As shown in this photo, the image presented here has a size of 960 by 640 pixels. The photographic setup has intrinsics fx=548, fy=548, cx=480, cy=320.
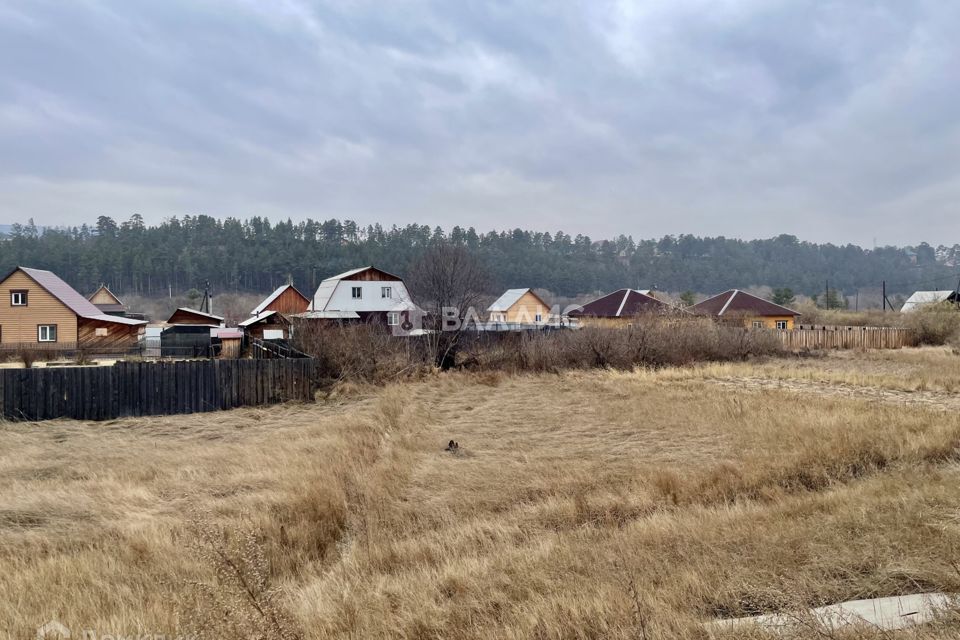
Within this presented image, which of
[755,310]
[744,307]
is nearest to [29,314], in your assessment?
[744,307]

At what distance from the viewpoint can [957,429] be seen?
343 inches

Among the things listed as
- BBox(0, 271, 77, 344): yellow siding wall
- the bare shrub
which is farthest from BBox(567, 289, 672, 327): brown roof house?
BBox(0, 271, 77, 344): yellow siding wall

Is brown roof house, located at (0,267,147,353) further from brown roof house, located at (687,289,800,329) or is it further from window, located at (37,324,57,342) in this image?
brown roof house, located at (687,289,800,329)

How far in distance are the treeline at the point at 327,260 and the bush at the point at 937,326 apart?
148 feet

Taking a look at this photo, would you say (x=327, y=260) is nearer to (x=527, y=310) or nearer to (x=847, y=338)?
(x=527, y=310)

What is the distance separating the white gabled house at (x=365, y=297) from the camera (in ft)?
125

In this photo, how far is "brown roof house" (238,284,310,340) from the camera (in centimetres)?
3267

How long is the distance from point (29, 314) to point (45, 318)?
881mm

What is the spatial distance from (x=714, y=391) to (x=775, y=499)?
10895 millimetres

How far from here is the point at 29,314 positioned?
33906 millimetres

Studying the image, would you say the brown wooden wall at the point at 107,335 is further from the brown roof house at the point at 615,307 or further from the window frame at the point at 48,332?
the brown roof house at the point at 615,307

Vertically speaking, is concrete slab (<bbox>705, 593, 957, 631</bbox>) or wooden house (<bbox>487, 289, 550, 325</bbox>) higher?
wooden house (<bbox>487, 289, 550, 325</bbox>)

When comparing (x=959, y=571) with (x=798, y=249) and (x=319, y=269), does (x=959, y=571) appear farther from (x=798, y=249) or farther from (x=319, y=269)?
(x=798, y=249)

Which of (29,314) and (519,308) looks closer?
(29,314)
